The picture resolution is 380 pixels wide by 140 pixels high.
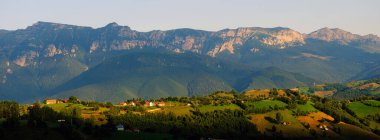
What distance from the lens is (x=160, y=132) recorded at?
198 meters

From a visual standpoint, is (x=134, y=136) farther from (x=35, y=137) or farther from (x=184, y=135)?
(x=35, y=137)

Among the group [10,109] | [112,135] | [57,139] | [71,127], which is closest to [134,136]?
[112,135]

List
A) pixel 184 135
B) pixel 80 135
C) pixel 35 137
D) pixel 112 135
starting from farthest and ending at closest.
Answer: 1. pixel 184 135
2. pixel 112 135
3. pixel 80 135
4. pixel 35 137

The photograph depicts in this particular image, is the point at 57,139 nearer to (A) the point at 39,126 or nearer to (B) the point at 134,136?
(A) the point at 39,126

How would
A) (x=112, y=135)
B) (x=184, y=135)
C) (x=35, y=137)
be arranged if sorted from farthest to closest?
1. (x=184, y=135)
2. (x=112, y=135)
3. (x=35, y=137)

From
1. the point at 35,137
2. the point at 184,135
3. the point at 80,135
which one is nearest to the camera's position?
the point at 35,137

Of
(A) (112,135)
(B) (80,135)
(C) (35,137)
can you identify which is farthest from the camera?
(A) (112,135)

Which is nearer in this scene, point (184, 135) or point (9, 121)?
point (9, 121)

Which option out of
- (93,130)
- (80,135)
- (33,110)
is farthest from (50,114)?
(80,135)

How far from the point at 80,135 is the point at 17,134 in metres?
17.9

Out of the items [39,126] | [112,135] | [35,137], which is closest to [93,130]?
[112,135]

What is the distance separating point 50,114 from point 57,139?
48.7 m

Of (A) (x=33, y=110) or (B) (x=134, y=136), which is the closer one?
(B) (x=134, y=136)

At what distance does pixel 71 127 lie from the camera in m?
166
